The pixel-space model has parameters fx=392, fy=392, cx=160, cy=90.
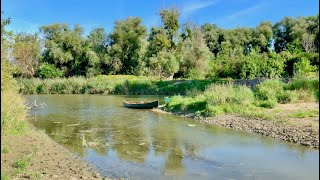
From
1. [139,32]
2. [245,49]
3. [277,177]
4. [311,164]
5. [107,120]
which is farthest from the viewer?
[245,49]

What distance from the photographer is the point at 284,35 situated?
6812cm

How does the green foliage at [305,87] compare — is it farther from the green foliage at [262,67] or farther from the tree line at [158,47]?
the tree line at [158,47]

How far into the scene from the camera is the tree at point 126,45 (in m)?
63.4

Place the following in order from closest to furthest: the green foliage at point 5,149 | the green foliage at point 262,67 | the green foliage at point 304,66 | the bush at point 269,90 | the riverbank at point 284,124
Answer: the green foliage at point 5,149 → the riverbank at point 284,124 → the bush at point 269,90 → the green foliage at point 304,66 → the green foliage at point 262,67

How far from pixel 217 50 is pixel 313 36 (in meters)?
21.3

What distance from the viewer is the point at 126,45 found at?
64438 mm

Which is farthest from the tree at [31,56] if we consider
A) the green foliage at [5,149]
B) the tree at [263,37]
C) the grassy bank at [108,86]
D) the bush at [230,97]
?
the green foliage at [5,149]

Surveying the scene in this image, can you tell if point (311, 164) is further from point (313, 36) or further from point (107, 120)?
point (313, 36)

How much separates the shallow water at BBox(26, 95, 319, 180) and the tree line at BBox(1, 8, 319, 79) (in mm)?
30096

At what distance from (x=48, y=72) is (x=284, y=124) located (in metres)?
50.1

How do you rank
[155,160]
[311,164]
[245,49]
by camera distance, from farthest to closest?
[245,49] → [155,160] → [311,164]

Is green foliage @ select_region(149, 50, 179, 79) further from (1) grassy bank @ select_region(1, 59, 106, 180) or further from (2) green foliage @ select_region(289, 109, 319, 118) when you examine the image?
(1) grassy bank @ select_region(1, 59, 106, 180)

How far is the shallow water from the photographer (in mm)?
10945

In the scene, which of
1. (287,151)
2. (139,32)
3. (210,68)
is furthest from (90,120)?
(139,32)
